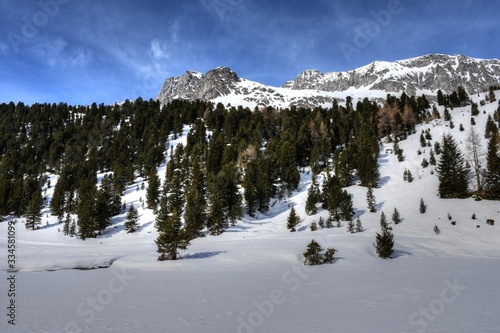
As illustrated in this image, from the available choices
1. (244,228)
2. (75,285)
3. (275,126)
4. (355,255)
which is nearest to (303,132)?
(275,126)

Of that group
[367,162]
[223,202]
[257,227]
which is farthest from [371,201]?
[223,202]

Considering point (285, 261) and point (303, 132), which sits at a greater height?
point (303, 132)

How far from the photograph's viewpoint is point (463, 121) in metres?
81.9

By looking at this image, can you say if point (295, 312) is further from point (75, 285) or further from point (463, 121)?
point (463, 121)

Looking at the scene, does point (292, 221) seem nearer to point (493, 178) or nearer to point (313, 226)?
point (313, 226)

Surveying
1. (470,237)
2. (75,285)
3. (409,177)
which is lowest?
(470,237)

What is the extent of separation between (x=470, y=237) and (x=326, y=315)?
119ft
